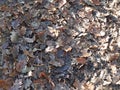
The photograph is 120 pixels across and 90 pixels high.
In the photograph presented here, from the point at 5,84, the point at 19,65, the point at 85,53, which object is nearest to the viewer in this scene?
the point at 5,84

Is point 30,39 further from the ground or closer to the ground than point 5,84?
further from the ground

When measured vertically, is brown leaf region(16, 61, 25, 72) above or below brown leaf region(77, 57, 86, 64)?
above

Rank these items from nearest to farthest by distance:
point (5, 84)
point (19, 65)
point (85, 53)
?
point (5, 84) < point (19, 65) < point (85, 53)

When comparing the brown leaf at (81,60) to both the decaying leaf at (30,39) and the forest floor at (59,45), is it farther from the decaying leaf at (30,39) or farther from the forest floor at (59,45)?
the decaying leaf at (30,39)

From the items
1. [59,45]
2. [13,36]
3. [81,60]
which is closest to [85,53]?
[81,60]

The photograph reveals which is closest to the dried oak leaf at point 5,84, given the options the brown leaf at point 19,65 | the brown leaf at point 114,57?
the brown leaf at point 19,65

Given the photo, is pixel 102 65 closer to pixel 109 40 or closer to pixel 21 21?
pixel 109 40

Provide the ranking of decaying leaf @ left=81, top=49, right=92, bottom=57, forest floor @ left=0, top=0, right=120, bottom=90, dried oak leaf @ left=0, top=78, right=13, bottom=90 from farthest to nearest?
decaying leaf @ left=81, top=49, right=92, bottom=57 → forest floor @ left=0, top=0, right=120, bottom=90 → dried oak leaf @ left=0, top=78, right=13, bottom=90

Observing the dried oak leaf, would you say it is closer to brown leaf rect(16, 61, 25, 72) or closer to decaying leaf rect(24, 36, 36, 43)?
brown leaf rect(16, 61, 25, 72)

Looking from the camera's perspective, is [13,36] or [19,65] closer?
[19,65]

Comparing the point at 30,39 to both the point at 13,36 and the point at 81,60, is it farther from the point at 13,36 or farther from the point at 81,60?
the point at 81,60

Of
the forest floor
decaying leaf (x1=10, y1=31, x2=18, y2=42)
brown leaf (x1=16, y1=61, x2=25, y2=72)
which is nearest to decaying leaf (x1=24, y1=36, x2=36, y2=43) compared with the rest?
the forest floor

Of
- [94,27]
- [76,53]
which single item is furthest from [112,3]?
[76,53]
